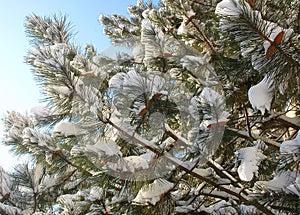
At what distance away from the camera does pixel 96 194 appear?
247 centimetres

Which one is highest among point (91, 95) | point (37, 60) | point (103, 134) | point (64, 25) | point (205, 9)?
point (205, 9)

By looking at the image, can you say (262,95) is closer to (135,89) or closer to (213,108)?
(213,108)

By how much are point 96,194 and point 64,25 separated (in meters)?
1.58

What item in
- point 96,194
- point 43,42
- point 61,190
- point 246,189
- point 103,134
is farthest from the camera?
point 61,190

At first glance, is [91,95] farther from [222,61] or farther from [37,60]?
[222,61]

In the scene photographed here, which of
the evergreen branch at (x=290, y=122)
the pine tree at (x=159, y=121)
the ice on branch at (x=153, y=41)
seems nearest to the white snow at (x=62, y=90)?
the pine tree at (x=159, y=121)

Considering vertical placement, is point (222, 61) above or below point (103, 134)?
above

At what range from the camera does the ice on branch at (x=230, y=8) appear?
1.66m

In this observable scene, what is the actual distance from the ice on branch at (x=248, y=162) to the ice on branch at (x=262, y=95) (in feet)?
1.57

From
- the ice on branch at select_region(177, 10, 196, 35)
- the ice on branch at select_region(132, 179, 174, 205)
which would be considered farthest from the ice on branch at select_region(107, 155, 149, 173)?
the ice on branch at select_region(177, 10, 196, 35)

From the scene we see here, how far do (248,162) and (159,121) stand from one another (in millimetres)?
697

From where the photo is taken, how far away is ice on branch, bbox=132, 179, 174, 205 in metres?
2.28

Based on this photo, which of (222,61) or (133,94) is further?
(222,61)

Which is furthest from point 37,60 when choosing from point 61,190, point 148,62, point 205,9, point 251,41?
point 205,9
